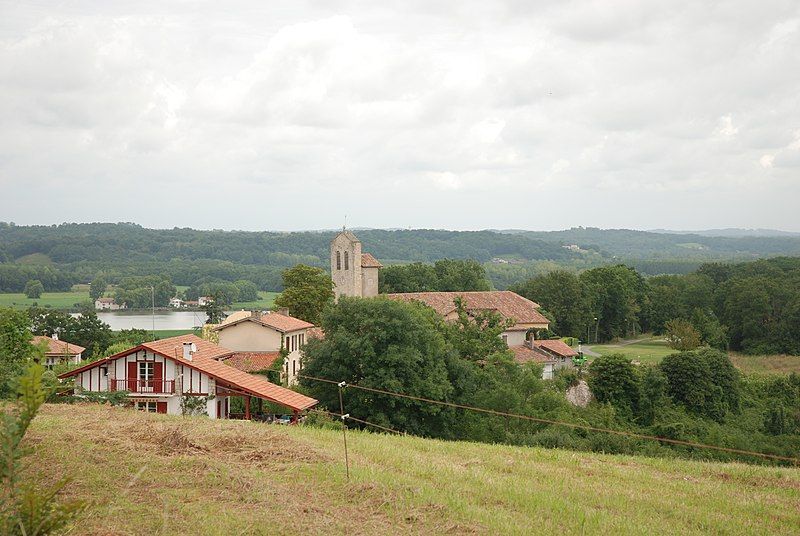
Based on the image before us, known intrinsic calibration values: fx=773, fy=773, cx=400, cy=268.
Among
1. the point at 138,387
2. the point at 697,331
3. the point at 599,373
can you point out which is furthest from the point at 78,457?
the point at 697,331

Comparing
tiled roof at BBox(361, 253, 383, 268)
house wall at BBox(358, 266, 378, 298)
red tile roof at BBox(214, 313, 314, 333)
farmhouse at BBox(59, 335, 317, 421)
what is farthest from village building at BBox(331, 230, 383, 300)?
farmhouse at BBox(59, 335, 317, 421)

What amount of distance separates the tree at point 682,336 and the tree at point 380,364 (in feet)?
129

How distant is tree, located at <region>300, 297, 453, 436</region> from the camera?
33.0m

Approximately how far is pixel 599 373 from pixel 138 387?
3000 cm

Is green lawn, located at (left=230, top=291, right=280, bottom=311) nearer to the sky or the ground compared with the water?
nearer to the sky

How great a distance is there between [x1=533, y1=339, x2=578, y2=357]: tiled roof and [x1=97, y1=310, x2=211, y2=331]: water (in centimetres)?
5335

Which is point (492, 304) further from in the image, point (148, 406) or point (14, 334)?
point (148, 406)

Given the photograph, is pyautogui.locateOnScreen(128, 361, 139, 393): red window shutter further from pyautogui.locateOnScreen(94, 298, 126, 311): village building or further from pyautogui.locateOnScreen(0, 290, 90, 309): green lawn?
pyautogui.locateOnScreen(94, 298, 126, 311): village building

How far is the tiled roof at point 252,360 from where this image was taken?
40.6 m

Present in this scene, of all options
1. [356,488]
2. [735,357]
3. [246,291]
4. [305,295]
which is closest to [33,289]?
[246,291]

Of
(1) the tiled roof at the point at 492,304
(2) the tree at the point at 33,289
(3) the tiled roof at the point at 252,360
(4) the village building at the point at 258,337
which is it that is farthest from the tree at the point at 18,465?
(2) the tree at the point at 33,289

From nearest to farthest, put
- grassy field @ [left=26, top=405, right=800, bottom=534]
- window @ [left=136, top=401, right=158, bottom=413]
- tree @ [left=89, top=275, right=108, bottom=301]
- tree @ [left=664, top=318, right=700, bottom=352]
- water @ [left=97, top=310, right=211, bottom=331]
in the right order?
grassy field @ [left=26, top=405, right=800, bottom=534], window @ [left=136, top=401, right=158, bottom=413], tree @ [left=664, top=318, right=700, bottom=352], water @ [left=97, top=310, right=211, bottom=331], tree @ [left=89, top=275, right=108, bottom=301]

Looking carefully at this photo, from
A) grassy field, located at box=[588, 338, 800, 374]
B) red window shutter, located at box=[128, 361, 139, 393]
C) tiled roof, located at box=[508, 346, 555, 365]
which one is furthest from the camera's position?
grassy field, located at box=[588, 338, 800, 374]

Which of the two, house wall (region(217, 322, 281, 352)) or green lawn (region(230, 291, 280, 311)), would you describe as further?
green lawn (region(230, 291, 280, 311))
